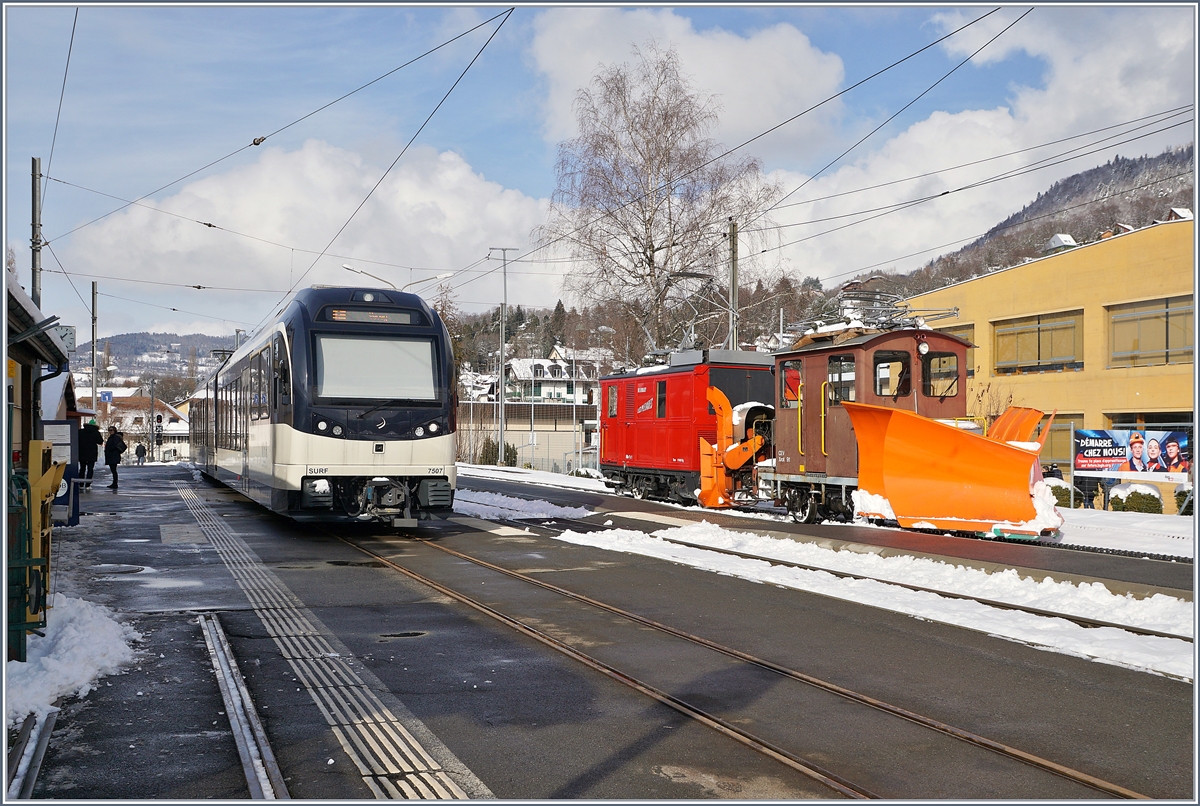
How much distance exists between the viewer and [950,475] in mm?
15039

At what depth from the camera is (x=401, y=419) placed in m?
14.9

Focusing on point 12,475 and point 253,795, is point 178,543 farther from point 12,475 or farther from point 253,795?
point 253,795

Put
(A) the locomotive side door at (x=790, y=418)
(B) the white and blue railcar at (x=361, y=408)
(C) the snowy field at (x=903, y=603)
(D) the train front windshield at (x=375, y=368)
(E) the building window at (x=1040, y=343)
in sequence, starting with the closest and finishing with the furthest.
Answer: (C) the snowy field at (x=903, y=603), (B) the white and blue railcar at (x=361, y=408), (D) the train front windshield at (x=375, y=368), (A) the locomotive side door at (x=790, y=418), (E) the building window at (x=1040, y=343)

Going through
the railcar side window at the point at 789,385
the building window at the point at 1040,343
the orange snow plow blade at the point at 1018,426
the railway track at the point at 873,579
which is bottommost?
the railway track at the point at 873,579

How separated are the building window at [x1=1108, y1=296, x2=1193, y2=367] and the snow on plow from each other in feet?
57.4

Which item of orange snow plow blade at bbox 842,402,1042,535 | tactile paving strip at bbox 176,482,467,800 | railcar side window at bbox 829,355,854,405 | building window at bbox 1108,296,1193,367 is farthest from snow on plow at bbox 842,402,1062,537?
building window at bbox 1108,296,1193,367

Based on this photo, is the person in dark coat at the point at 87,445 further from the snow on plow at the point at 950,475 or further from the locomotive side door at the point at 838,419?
the snow on plow at the point at 950,475

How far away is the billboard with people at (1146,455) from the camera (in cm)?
2228

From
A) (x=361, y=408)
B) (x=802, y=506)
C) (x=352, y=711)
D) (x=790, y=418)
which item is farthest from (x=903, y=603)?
(x=790, y=418)

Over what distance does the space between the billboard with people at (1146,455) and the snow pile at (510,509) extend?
1167cm

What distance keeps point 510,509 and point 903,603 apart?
12.7 m

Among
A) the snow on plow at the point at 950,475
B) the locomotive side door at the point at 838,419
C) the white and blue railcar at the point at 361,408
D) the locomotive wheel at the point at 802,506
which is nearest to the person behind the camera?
the snow on plow at the point at 950,475

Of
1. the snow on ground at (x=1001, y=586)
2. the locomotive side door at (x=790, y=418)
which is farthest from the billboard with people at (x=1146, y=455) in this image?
the locomotive side door at (x=790, y=418)

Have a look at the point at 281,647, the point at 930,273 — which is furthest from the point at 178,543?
the point at 930,273
